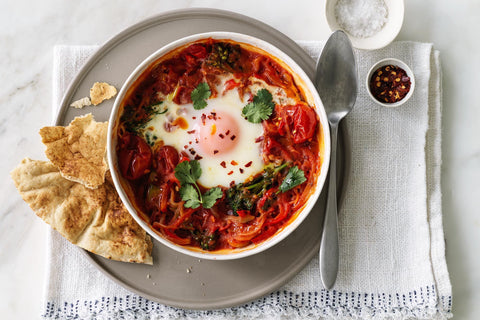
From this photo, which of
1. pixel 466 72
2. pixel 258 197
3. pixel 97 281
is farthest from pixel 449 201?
pixel 97 281

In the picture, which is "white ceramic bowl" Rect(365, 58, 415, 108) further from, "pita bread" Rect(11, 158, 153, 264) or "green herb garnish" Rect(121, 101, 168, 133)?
"pita bread" Rect(11, 158, 153, 264)

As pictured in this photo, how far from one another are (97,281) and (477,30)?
13.4ft

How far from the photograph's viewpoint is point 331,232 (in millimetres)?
3818

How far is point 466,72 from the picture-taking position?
4.36 meters

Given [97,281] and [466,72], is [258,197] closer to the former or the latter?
[97,281]

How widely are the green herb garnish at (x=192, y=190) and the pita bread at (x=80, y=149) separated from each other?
1.94 ft

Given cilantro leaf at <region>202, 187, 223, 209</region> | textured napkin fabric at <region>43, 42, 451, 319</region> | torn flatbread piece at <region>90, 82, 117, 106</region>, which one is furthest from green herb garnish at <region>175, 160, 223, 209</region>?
textured napkin fabric at <region>43, 42, 451, 319</region>

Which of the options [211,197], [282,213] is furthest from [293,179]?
[211,197]

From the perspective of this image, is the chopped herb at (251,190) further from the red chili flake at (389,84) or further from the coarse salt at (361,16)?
the coarse salt at (361,16)

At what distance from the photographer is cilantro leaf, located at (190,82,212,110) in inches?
146

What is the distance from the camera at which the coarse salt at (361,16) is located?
4.05 m

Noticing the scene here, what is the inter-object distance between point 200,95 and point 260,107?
48cm

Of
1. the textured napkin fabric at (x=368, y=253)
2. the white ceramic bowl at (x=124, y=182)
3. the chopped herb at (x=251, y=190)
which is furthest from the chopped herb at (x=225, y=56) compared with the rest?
the chopped herb at (x=251, y=190)

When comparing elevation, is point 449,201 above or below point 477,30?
below
